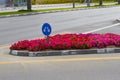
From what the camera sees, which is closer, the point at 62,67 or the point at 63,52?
the point at 62,67

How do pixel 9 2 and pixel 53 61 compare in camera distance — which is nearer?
pixel 53 61

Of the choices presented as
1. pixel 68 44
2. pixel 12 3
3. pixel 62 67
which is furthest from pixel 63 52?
pixel 12 3

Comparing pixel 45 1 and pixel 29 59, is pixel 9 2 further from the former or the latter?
pixel 29 59

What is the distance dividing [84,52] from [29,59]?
189cm

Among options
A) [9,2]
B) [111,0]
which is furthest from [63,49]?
[111,0]

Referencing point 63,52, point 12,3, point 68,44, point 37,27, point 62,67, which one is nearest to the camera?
point 62,67

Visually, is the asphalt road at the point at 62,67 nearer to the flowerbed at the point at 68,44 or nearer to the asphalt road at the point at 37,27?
the flowerbed at the point at 68,44

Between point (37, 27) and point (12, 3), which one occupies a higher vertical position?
point (37, 27)

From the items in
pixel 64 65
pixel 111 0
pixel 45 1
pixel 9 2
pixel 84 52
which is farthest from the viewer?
pixel 111 0

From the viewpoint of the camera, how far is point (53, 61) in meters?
11.3

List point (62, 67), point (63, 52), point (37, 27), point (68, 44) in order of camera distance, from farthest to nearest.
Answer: point (37, 27), point (68, 44), point (63, 52), point (62, 67)

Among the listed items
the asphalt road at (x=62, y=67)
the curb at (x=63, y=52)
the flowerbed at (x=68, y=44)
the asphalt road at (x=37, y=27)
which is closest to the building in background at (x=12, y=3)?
the asphalt road at (x=37, y=27)

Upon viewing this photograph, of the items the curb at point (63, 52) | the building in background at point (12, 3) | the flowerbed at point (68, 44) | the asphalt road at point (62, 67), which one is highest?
the flowerbed at point (68, 44)

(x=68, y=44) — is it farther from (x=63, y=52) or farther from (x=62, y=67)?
(x=62, y=67)
